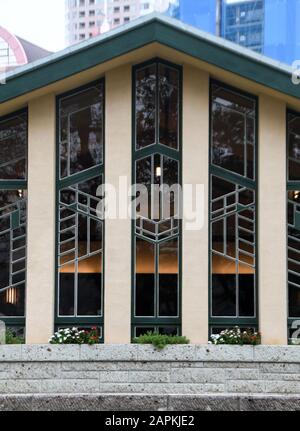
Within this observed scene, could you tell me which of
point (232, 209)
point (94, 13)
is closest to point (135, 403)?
point (232, 209)

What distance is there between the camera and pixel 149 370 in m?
12.0

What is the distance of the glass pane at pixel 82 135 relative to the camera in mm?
12898

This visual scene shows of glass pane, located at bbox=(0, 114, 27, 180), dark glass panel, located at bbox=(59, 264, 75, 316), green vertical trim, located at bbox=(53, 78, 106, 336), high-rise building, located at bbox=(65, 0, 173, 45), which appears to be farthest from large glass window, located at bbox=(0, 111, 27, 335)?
high-rise building, located at bbox=(65, 0, 173, 45)

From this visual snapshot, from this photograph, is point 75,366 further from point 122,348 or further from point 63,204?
point 63,204

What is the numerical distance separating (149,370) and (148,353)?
35 cm

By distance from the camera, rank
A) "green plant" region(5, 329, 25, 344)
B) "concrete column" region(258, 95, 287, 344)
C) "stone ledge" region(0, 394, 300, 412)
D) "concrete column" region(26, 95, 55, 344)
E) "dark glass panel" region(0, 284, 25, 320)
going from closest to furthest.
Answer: "stone ledge" region(0, 394, 300, 412)
"green plant" region(5, 329, 25, 344)
"concrete column" region(258, 95, 287, 344)
"concrete column" region(26, 95, 55, 344)
"dark glass panel" region(0, 284, 25, 320)

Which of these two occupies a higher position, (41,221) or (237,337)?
(41,221)

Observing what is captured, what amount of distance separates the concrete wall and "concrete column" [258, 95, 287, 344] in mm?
654

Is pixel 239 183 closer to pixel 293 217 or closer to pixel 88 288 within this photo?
pixel 293 217

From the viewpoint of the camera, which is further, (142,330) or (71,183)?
(71,183)

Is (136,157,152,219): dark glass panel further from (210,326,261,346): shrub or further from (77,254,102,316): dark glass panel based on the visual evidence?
(210,326,261,346): shrub

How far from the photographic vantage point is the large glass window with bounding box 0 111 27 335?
1270cm

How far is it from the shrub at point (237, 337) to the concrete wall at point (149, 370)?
15 centimetres

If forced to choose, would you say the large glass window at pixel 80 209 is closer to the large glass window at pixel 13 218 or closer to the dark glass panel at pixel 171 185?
the large glass window at pixel 13 218
